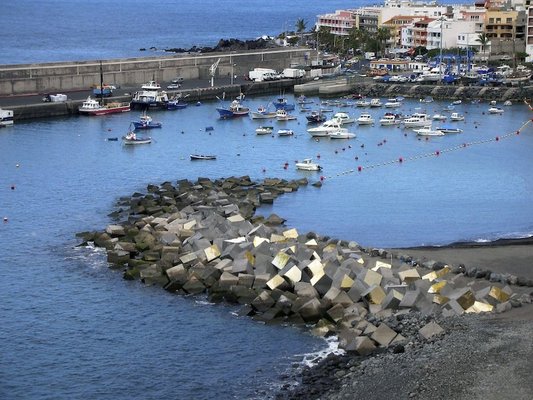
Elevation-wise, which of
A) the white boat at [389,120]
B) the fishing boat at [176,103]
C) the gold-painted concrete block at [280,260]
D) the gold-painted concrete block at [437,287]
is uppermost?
the fishing boat at [176,103]

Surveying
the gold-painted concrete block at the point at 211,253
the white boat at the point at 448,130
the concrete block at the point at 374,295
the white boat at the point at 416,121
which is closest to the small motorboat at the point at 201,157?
the white boat at the point at 416,121

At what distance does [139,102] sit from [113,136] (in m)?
6.31

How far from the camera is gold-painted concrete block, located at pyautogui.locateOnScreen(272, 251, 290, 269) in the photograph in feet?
60.7

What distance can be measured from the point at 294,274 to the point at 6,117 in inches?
897

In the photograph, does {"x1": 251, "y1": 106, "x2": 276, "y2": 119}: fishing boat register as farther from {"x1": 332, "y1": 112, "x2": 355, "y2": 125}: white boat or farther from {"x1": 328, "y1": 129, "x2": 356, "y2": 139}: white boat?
{"x1": 328, "y1": 129, "x2": 356, "y2": 139}: white boat

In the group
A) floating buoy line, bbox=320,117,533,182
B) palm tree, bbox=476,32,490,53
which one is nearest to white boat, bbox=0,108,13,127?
floating buoy line, bbox=320,117,533,182

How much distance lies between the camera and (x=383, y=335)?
1559cm

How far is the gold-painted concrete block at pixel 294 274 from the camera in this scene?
17984mm

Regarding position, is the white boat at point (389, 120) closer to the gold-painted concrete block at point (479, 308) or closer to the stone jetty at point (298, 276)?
the stone jetty at point (298, 276)

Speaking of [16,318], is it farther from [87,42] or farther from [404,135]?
[87,42]

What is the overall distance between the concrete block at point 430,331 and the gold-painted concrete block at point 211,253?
205 inches

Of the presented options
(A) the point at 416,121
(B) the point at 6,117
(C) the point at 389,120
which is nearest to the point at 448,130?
(A) the point at 416,121

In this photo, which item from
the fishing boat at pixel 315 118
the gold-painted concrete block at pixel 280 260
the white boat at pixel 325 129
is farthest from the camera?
the fishing boat at pixel 315 118

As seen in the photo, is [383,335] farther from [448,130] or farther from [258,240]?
[448,130]
